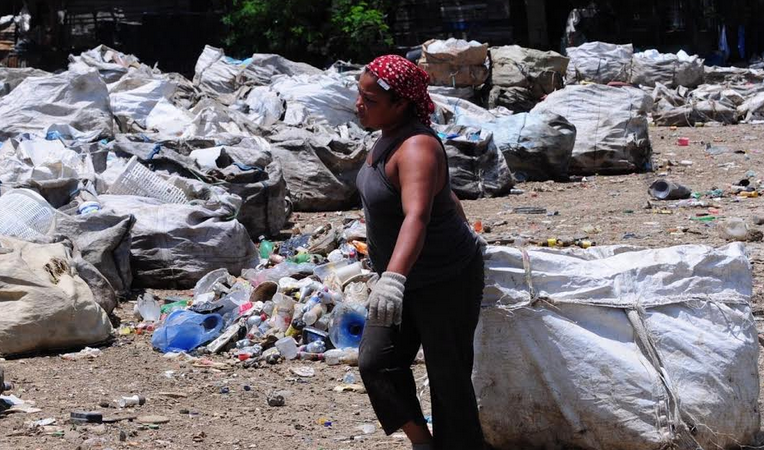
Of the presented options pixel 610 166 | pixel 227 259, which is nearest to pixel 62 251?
pixel 227 259

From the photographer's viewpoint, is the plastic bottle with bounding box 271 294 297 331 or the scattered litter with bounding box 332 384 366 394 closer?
the scattered litter with bounding box 332 384 366 394

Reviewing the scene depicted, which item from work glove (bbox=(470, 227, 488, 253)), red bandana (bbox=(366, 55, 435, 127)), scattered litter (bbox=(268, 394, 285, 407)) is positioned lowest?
scattered litter (bbox=(268, 394, 285, 407))

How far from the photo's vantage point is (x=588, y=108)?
10.4m

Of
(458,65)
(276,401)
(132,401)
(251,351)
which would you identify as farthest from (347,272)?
(458,65)

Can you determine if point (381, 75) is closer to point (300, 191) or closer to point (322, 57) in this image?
point (300, 191)

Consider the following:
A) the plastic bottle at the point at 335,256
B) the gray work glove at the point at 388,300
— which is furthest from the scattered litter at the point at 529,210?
the gray work glove at the point at 388,300

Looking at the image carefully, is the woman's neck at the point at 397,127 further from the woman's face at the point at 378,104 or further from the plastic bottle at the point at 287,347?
the plastic bottle at the point at 287,347

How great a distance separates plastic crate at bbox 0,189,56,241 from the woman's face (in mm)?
3295

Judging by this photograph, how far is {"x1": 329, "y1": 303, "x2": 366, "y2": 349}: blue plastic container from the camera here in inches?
190

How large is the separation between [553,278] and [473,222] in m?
4.69

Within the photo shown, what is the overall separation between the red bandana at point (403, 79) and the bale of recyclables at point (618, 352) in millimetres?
548

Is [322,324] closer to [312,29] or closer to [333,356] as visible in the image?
[333,356]

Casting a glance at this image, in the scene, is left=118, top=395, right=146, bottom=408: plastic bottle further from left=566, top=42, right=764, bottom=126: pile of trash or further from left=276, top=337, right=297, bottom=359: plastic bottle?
left=566, top=42, right=764, bottom=126: pile of trash

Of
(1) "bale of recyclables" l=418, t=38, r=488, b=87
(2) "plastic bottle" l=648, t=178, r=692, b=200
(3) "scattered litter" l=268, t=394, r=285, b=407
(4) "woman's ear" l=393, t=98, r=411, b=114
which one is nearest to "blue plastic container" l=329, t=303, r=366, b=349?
(3) "scattered litter" l=268, t=394, r=285, b=407
